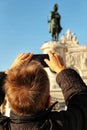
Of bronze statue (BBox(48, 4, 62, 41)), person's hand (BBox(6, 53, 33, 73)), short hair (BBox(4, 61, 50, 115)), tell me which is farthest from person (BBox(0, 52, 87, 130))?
bronze statue (BBox(48, 4, 62, 41))

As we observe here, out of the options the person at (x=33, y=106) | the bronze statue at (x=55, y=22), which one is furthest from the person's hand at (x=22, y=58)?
the bronze statue at (x=55, y=22)

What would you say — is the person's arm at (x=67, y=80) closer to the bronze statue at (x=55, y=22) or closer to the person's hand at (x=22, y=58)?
the person's hand at (x=22, y=58)

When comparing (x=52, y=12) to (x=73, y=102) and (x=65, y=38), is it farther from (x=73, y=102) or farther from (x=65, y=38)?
(x=73, y=102)

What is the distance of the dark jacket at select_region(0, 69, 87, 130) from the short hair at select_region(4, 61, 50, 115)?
27 mm

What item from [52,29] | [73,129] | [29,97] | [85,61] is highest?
[29,97]

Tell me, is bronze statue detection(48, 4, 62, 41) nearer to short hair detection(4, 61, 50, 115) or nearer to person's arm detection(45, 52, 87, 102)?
person's arm detection(45, 52, 87, 102)

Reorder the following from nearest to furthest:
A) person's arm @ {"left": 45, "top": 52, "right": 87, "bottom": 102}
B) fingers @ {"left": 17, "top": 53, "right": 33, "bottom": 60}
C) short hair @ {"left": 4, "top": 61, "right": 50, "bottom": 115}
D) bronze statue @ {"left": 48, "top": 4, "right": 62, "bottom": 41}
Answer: short hair @ {"left": 4, "top": 61, "right": 50, "bottom": 115}, person's arm @ {"left": 45, "top": 52, "right": 87, "bottom": 102}, fingers @ {"left": 17, "top": 53, "right": 33, "bottom": 60}, bronze statue @ {"left": 48, "top": 4, "right": 62, "bottom": 41}

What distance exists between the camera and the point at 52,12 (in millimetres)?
26141

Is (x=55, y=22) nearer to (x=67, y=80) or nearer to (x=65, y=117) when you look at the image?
(x=67, y=80)

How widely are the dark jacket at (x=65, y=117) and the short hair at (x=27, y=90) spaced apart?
27mm

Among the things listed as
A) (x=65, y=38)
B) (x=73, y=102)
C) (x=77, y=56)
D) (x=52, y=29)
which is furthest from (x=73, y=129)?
(x=65, y=38)

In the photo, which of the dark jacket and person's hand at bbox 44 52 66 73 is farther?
person's hand at bbox 44 52 66 73

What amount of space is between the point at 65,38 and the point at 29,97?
33504mm

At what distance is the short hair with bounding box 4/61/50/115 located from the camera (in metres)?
1.60
